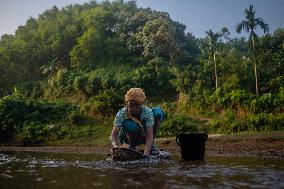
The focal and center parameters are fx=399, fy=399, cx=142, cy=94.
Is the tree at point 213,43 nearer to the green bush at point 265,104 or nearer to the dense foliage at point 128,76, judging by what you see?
the dense foliage at point 128,76

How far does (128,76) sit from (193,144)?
3090cm

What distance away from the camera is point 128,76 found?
39.8 metres

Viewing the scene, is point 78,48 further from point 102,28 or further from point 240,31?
point 240,31

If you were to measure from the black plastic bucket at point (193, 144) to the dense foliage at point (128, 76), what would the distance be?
16.5 metres

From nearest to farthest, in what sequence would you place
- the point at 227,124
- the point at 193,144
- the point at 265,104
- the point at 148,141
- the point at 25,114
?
A: the point at 148,141
the point at 193,144
the point at 227,124
the point at 265,104
the point at 25,114

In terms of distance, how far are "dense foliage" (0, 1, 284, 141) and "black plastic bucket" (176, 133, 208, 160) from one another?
16.5m

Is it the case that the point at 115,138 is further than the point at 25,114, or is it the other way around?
the point at 25,114

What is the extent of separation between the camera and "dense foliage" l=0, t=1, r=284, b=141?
30.3m

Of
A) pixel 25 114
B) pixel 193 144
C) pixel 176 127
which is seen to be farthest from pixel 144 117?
pixel 25 114

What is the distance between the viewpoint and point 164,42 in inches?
1743

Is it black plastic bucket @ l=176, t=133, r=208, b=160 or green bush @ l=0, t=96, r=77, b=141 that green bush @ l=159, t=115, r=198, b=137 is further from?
black plastic bucket @ l=176, t=133, r=208, b=160

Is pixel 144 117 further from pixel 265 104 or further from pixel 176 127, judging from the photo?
pixel 265 104

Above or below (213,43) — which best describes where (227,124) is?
below

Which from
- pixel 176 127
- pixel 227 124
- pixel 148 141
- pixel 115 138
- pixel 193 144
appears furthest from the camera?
pixel 176 127
